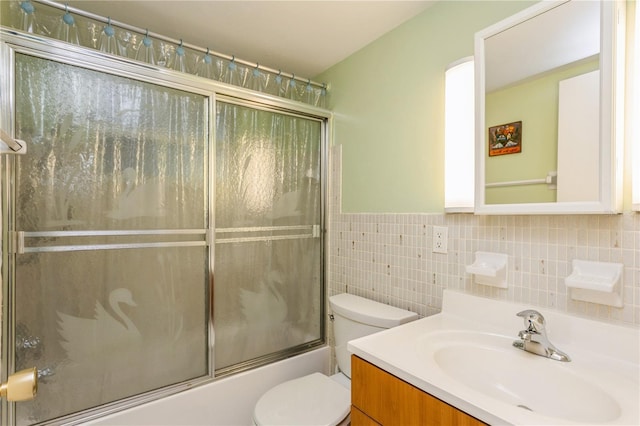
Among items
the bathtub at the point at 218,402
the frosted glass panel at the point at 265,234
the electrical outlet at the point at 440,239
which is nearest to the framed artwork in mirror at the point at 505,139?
the electrical outlet at the point at 440,239

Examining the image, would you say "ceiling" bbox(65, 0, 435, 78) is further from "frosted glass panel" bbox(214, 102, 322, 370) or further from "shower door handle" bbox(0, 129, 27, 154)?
"shower door handle" bbox(0, 129, 27, 154)

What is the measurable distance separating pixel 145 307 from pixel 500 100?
1.76m

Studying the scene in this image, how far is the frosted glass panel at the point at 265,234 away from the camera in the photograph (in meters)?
1.68

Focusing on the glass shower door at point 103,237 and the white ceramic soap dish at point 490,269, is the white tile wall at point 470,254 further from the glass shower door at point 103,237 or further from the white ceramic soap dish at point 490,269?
the glass shower door at point 103,237

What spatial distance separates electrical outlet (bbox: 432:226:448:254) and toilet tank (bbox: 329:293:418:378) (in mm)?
324

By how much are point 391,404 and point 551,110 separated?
1.05m

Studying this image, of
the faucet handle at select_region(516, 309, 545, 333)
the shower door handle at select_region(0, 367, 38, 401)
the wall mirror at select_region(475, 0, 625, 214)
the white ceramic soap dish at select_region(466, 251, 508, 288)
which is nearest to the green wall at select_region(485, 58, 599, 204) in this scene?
the wall mirror at select_region(475, 0, 625, 214)

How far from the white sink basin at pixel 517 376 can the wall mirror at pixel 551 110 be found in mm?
460

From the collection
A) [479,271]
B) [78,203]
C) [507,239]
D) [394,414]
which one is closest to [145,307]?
Answer: [78,203]

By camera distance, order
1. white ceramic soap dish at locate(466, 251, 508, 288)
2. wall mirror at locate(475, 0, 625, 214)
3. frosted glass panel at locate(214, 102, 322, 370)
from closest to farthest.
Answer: wall mirror at locate(475, 0, 625, 214) → white ceramic soap dish at locate(466, 251, 508, 288) → frosted glass panel at locate(214, 102, 322, 370)

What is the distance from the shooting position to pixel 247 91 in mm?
1705

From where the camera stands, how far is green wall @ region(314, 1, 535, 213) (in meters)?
1.31

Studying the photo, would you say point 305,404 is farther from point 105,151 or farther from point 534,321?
point 105,151

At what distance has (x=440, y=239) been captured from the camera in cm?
134
